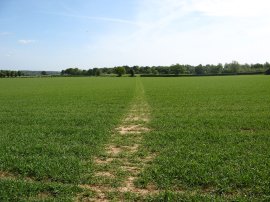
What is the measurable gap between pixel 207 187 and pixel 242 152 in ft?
12.2

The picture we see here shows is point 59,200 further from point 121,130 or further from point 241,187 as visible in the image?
point 121,130

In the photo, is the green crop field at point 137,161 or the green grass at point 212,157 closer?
the green crop field at point 137,161

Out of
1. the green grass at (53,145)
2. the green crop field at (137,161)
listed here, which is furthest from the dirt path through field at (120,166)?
the green grass at (53,145)

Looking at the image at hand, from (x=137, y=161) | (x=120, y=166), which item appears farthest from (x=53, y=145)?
(x=137, y=161)

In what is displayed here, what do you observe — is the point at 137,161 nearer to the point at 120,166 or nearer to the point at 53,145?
the point at 120,166

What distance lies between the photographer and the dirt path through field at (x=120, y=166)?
8.08m

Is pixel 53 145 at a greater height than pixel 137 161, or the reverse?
pixel 53 145

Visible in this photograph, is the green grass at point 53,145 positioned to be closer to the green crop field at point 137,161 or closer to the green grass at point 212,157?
the green crop field at point 137,161

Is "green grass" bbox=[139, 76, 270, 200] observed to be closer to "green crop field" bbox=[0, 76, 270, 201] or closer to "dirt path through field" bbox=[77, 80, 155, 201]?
"green crop field" bbox=[0, 76, 270, 201]

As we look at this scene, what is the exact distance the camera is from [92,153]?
11695 mm

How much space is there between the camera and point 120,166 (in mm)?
10242

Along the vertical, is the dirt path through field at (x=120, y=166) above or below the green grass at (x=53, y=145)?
below

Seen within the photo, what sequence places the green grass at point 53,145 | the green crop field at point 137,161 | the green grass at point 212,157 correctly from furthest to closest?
the green grass at point 53,145, the green grass at point 212,157, the green crop field at point 137,161

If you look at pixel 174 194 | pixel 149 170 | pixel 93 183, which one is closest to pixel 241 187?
pixel 174 194
